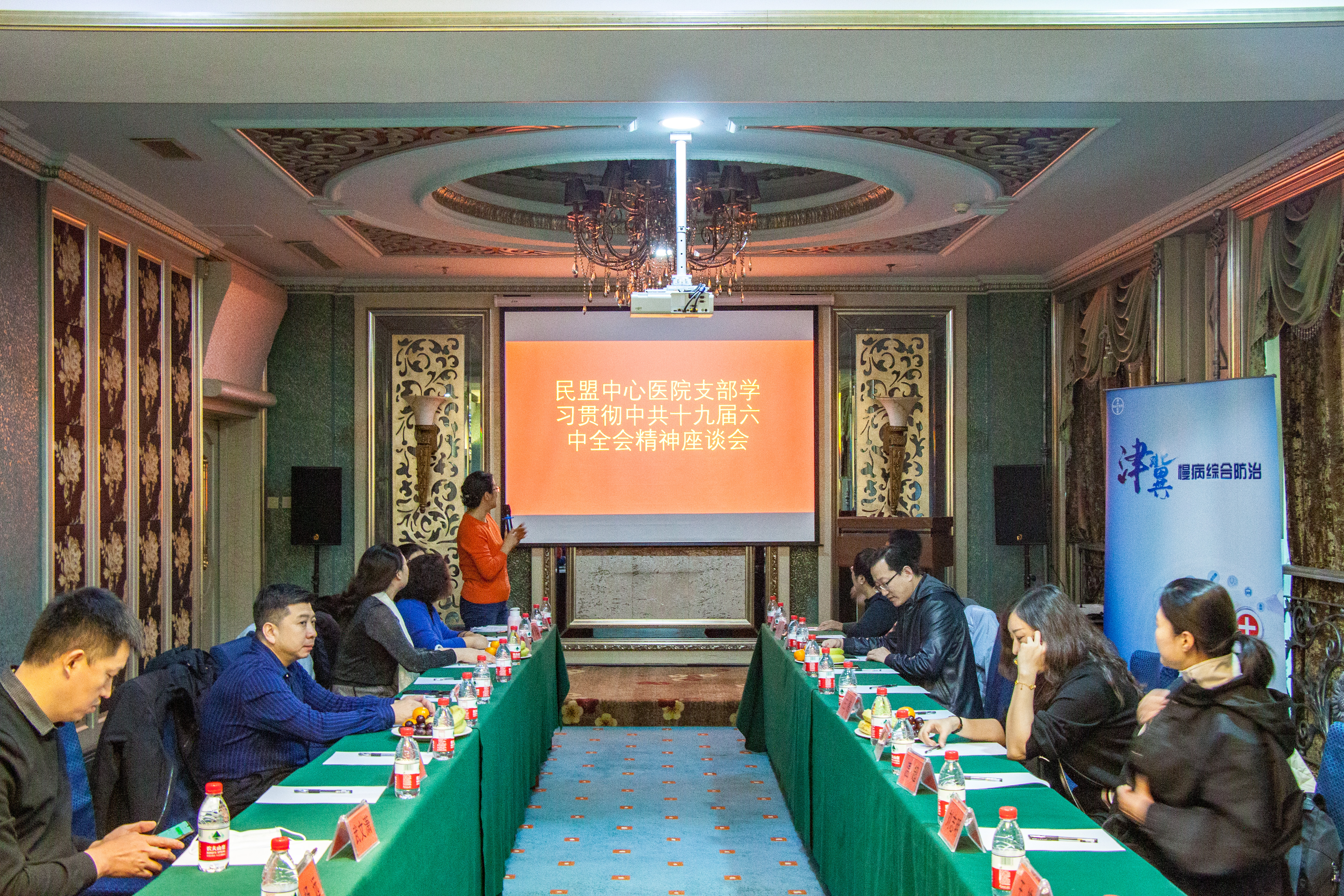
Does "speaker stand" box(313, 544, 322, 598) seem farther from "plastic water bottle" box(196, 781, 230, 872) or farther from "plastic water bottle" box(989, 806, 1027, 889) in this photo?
"plastic water bottle" box(989, 806, 1027, 889)

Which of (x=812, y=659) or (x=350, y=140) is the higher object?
(x=350, y=140)

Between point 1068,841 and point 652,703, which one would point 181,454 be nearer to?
point 652,703

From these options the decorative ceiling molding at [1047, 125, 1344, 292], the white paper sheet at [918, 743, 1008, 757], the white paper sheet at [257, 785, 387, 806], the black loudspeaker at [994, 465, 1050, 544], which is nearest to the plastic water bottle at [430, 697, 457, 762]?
the white paper sheet at [257, 785, 387, 806]

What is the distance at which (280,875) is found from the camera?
6.15 ft

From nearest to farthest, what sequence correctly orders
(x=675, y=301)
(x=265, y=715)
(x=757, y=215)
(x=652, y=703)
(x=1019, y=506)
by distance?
(x=265, y=715) → (x=675, y=301) → (x=652, y=703) → (x=757, y=215) → (x=1019, y=506)

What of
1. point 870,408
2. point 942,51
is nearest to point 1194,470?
point 942,51

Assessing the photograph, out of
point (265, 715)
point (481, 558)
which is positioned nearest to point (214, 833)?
point (265, 715)

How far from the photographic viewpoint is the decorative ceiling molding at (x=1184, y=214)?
14.9 ft

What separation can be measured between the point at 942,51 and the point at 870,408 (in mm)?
5005

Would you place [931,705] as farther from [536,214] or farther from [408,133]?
[536,214]

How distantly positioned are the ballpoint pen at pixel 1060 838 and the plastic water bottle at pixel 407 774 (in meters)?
1.40

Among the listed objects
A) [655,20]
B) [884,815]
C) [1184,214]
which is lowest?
[884,815]

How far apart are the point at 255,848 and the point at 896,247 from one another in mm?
5725

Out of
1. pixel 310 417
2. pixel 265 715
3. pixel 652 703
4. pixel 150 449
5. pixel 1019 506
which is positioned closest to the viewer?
pixel 265 715
